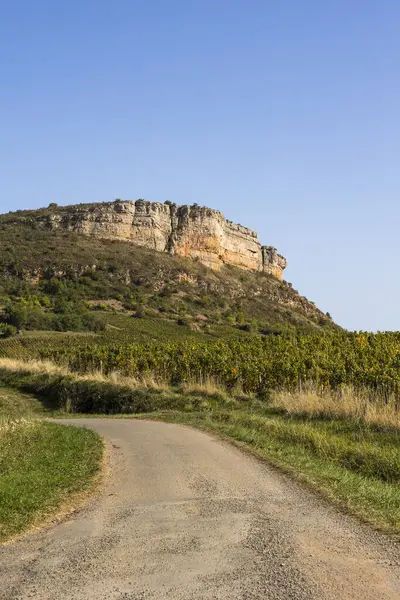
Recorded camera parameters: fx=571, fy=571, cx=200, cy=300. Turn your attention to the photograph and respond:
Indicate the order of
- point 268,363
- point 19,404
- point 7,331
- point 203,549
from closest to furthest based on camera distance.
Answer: point 203,549
point 268,363
point 19,404
point 7,331

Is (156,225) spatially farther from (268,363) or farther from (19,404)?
(268,363)

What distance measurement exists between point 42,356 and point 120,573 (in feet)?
127

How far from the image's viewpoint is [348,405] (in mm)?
14906

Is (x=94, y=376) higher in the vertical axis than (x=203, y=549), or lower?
higher

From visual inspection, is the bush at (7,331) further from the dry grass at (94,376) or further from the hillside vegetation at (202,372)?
the dry grass at (94,376)

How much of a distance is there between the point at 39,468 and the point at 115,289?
2767 inches

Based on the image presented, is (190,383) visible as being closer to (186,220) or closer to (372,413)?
(372,413)

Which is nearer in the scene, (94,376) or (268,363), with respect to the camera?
(268,363)

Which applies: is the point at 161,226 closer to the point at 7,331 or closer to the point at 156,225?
the point at 156,225

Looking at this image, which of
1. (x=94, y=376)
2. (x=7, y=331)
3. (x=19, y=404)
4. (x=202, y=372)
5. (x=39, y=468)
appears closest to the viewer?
(x=39, y=468)

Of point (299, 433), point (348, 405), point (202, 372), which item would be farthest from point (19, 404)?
point (299, 433)

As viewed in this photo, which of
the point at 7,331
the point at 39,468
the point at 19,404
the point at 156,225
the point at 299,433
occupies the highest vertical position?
the point at 156,225

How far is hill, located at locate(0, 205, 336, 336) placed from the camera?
221ft

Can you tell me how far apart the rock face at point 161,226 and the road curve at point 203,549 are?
90.3 m
